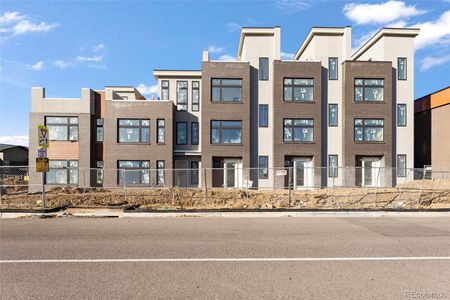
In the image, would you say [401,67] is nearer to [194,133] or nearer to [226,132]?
[226,132]

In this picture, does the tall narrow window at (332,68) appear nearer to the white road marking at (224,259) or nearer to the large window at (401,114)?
the large window at (401,114)

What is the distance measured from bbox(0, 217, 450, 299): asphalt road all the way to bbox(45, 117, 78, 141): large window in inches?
659

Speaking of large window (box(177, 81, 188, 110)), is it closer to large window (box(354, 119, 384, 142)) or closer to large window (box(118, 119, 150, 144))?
large window (box(118, 119, 150, 144))

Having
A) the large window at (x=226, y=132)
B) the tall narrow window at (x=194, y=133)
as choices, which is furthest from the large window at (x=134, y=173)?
the large window at (x=226, y=132)

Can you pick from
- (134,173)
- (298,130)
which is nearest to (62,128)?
(134,173)

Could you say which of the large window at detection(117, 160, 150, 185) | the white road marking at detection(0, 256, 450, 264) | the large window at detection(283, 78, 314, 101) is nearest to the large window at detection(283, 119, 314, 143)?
the large window at detection(283, 78, 314, 101)

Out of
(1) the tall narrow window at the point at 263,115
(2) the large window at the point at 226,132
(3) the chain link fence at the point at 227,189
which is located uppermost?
(1) the tall narrow window at the point at 263,115

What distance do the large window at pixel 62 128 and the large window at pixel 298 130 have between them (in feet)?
54.4

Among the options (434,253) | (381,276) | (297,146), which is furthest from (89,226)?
(297,146)

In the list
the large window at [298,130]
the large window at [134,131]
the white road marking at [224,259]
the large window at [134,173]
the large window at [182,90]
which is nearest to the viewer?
the white road marking at [224,259]

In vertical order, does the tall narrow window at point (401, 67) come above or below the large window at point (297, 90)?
above

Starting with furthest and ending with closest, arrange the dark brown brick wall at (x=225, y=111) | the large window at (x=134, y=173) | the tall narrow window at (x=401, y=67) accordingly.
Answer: the tall narrow window at (x=401, y=67) < the dark brown brick wall at (x=225, y=111) < the large window at (x=134, y=173)

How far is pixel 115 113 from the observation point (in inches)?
1061

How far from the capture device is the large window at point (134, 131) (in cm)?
2703
